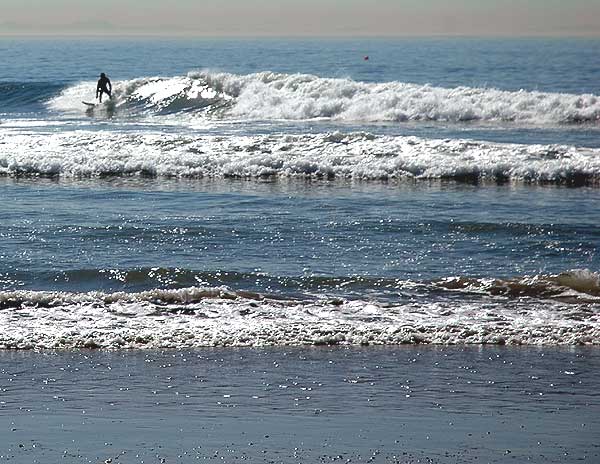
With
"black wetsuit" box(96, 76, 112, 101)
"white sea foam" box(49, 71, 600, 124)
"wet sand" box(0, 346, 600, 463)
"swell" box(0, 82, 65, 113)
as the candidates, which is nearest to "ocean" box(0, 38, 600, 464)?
"wet sand" box(0, 346, 600, 463)

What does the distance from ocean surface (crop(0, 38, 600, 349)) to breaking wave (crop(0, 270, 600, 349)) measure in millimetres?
27

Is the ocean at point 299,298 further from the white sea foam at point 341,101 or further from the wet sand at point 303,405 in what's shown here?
the white sea foam at point 341,101

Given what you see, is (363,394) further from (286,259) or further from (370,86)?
Result: (370,86)

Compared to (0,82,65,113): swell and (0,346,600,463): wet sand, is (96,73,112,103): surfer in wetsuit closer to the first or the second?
(0,82,65,113): swell

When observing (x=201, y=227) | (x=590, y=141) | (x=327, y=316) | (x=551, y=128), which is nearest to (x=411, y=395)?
(x=327, y=316)

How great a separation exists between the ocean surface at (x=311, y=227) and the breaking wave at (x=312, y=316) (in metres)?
0.03

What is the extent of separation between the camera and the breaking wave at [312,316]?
9023 millimetres

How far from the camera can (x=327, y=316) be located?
9.78 metres

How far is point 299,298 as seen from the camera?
10.5 meters

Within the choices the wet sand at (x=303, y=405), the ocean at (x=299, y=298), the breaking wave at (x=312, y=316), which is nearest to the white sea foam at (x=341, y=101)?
the ocean at (x=299, y=298)

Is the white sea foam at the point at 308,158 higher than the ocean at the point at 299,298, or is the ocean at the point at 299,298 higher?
the white sea foam at the point at 308,158

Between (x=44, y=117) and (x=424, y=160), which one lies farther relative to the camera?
(x=44, y=117)

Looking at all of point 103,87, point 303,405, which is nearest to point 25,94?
point 103,87

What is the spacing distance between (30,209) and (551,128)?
15821 millimetres
